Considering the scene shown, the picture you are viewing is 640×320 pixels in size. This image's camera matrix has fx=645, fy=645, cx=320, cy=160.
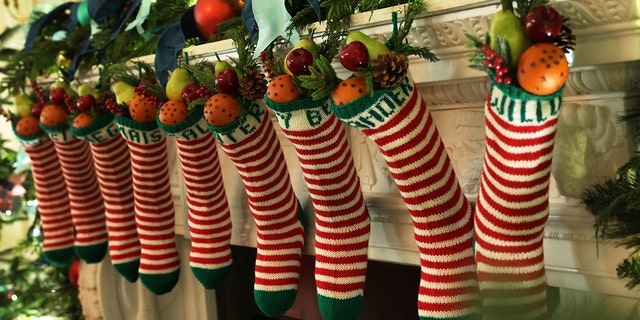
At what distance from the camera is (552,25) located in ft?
2.56

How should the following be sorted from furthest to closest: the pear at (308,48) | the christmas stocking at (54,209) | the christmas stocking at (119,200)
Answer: the christmas stocking at (54,209) → the christmas stocking at (119,200) → the pear at (308,48)

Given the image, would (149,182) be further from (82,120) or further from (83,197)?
(83,197)

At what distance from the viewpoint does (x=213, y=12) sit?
1304 mm

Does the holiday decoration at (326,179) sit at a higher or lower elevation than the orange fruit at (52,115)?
lower

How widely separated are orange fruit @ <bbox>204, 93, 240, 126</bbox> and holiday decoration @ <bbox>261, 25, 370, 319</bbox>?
0.10 metres

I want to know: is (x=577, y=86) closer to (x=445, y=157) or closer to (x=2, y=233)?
(x=445, y=157)

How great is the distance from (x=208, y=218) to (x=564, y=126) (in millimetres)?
772

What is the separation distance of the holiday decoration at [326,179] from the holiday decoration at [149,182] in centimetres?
44

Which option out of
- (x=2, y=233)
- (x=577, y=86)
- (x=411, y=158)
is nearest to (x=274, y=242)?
(x=411, y=158)

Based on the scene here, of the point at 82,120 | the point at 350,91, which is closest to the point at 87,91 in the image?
the point at 82,120

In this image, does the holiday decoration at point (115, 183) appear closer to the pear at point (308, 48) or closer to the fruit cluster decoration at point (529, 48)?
the pear at point (308, 48)

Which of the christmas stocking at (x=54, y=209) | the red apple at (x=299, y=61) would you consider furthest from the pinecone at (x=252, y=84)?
the christmas stocking at (x=54, y=209)

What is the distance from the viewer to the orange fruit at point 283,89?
3.38ft

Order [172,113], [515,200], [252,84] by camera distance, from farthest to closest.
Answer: [172,113], [252,84], [515,200]
